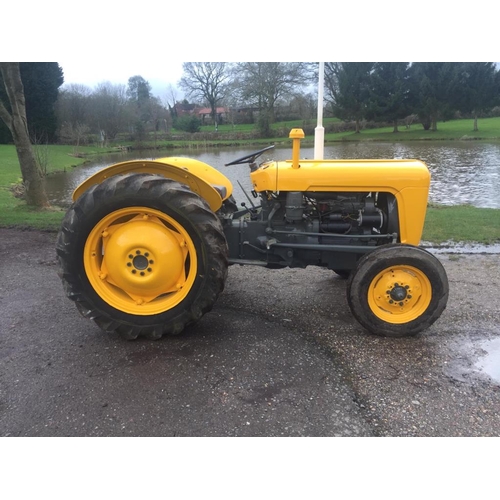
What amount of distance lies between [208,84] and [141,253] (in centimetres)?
4071

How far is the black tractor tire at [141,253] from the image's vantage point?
9.41 ft

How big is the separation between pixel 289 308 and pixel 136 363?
1515 millimetres

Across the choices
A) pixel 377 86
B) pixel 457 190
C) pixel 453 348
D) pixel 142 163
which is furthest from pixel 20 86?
pixel 377 86

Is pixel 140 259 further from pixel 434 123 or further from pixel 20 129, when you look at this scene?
pixel 434 123

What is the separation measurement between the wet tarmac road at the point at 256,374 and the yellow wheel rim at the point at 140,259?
36 centimetres

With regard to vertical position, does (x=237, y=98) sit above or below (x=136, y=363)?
above

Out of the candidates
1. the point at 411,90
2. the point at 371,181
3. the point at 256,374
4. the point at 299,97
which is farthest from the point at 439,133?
the point at 256,374

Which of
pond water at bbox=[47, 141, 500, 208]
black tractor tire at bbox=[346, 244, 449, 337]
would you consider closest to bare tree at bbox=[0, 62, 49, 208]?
pond water at bbox=[47, 141, 500, 208]

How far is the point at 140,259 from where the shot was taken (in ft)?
9.83

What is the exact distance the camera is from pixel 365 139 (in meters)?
29.2

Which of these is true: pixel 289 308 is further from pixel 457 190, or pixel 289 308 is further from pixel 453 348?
pixel 457 190

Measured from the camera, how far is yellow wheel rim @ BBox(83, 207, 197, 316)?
9.72ft

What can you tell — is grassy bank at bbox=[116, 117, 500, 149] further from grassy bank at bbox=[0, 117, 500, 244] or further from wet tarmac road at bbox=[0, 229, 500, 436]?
wet tarmac road at bbox=[0, 229, 500, 436]

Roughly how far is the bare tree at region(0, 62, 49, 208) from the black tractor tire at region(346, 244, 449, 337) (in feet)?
26.8
